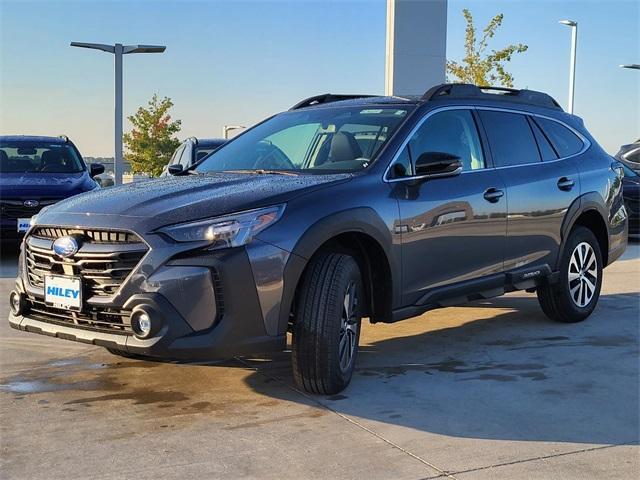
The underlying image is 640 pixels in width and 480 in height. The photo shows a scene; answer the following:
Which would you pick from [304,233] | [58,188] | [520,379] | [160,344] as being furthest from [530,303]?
[58,188]

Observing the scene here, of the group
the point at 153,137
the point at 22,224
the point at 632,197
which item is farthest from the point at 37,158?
the point at 153,137

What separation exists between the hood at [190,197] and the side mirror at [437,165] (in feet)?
1.87

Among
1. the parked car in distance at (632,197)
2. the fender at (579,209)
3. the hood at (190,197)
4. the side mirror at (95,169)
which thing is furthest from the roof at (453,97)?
the parked car in distance at (632,197)

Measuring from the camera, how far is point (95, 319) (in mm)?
3814

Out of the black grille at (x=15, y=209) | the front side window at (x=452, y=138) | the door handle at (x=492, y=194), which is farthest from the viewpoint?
the black grille at (x=15, y=209)

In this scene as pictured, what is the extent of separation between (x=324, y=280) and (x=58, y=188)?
681 centimetres

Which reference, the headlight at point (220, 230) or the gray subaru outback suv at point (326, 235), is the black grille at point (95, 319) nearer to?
the gray subaru outback suv at point (326, 235)

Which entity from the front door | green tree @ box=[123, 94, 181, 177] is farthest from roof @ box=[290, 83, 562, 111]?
green tree @ box=[123, 94, 181, 177]

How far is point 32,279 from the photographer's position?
165 inches

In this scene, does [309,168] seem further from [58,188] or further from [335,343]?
[58,188]

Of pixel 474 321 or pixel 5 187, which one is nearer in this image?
pixel 474 321

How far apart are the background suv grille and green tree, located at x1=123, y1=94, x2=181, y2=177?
4331 cm

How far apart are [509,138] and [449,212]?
116 centimetres

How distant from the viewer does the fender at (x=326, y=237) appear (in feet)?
12.5
